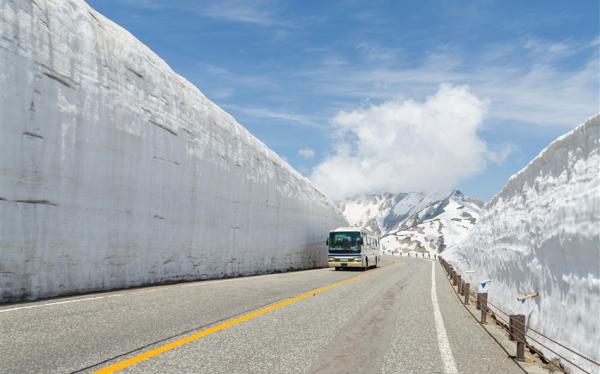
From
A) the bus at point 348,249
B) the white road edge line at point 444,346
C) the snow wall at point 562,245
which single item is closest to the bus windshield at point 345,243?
the bus at point 348,249

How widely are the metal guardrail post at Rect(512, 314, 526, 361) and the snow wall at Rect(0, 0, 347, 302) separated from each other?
9789 mm

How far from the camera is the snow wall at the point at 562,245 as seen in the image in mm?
5496

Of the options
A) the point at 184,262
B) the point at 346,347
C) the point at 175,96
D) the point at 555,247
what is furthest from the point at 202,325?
Result: the point at 175,96

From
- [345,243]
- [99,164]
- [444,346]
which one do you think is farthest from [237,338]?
[345,243]

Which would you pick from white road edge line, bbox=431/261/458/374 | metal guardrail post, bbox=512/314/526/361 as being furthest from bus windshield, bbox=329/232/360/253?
metal guardrail post, bbox=512/314/526/361

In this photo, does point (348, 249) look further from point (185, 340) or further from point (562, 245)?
point (185, 340)

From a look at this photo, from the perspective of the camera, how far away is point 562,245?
6539mm

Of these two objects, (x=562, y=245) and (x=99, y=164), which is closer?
(x=562, y=245)

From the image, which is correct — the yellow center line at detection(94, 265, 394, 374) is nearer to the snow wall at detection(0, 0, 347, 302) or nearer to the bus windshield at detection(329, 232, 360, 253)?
the snow wall at detection(0, 0, 347, 302)

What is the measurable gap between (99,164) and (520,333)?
1138 centimetres

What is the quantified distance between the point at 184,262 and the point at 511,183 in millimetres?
11884

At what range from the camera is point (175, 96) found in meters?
18.2

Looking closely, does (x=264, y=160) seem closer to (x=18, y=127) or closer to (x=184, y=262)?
(x=184, y=262)

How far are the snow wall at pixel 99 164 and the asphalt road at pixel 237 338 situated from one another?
1800mm
